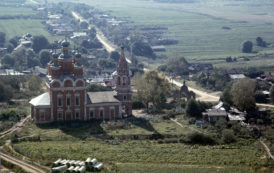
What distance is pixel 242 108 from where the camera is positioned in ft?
191

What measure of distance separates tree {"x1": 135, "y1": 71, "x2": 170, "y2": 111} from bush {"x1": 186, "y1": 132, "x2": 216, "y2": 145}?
12.9 meters

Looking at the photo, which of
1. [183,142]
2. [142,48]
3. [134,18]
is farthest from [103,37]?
[183,142]

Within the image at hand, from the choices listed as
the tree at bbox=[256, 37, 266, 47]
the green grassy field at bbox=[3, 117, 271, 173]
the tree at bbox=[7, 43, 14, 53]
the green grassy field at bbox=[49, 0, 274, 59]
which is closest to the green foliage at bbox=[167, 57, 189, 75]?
the green grassy field at bbox=[49, 0, 274, 59]

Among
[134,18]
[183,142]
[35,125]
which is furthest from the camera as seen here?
[134,18]

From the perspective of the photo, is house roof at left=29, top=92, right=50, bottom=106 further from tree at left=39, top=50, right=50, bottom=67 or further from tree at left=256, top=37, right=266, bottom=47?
tree at left=256, top=37, right=266, bottom=47

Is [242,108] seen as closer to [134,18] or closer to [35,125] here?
[35,125]

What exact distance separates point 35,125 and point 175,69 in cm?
4058

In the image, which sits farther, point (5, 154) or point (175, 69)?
point (175, 69)

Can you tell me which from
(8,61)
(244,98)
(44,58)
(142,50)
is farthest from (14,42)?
(244,98)

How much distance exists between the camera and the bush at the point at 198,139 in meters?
47.9

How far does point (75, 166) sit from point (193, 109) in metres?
21.6

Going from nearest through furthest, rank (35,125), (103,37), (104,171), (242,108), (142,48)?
(104,171)
(35,125)
(242,108)
(142,48)
(103,37)

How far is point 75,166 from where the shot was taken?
38.8 meters

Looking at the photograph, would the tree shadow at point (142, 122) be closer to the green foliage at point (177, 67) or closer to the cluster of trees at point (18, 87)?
the cluster of trees at point (18, 87)
